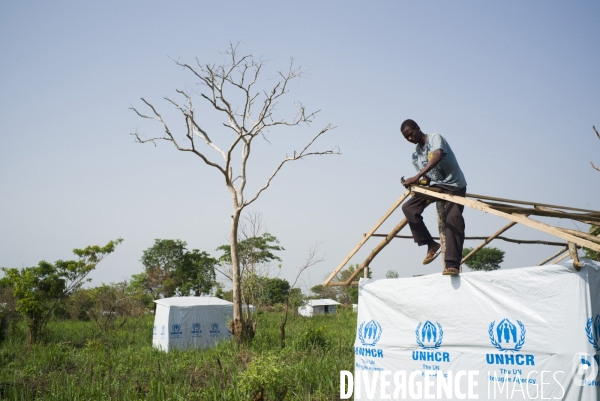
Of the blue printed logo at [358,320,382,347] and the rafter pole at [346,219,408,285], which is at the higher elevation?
the rafter pole at [346,219,408,285]

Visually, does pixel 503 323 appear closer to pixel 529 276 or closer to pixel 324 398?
pixel 529 276

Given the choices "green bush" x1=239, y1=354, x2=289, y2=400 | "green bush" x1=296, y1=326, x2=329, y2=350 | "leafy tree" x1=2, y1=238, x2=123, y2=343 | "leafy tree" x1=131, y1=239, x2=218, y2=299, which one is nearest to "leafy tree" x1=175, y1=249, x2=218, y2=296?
"leafy tree" x1=131, y1=239, x2=218, y2=299

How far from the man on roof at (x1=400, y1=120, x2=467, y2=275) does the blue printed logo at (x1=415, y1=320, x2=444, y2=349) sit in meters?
0.51

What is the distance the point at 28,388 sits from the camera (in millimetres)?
7312

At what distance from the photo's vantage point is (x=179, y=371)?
342 inches

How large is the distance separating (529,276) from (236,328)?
9.11m

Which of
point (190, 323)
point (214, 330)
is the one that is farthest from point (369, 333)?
point (214, 330)

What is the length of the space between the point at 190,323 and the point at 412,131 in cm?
1029

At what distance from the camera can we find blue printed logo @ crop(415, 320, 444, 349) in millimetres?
4371

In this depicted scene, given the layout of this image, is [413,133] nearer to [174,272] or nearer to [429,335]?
[429,335]

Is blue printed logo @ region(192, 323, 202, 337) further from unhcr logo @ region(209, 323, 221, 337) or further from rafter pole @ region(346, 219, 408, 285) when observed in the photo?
rafter pole @ region(346, 219, 408, 285)

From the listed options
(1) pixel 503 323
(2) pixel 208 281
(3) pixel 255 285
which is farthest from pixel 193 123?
(2) pixel 208 281

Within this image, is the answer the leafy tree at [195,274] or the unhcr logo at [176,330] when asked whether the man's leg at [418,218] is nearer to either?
the unhcr logo at [176,330]

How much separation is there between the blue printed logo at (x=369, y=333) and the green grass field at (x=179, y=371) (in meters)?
1.58
